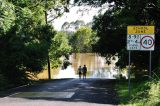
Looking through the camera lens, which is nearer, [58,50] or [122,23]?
[122,23]

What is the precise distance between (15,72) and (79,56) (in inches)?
4886

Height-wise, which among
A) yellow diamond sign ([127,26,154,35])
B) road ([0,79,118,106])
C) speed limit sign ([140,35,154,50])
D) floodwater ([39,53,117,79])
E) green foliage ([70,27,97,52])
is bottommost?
floodwater ([39,53,117,79])

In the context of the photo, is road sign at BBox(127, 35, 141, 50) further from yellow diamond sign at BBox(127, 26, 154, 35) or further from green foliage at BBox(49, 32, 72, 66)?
green foliage at BBox(49, 32, 72, 66)

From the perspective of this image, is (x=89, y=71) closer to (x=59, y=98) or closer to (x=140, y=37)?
(x=59, y=98)

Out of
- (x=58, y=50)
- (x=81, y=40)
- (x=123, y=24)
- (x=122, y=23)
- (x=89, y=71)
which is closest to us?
(x=122, y=23)

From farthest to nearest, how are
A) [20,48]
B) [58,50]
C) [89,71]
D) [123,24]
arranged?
[89,71]
[58,50]
[123,24]
[20,48]

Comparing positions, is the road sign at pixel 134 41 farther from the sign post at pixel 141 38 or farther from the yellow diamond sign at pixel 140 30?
the yellow diamond sign at pixel 140 30

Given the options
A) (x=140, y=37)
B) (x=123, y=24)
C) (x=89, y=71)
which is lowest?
(x=89, y=71)

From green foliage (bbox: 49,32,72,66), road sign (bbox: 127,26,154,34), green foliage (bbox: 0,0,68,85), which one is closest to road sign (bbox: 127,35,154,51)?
road sign (bbox: 127,26,154,34)

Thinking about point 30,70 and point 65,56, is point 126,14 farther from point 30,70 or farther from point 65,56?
point 65,56

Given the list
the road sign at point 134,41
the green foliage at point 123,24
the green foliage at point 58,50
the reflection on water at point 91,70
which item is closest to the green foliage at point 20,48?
the green foliage at point 123,24

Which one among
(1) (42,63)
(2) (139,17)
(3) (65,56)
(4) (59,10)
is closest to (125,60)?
(2) (139,17)

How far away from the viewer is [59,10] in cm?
6406

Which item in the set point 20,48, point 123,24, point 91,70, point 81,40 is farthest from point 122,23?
point 81,40
